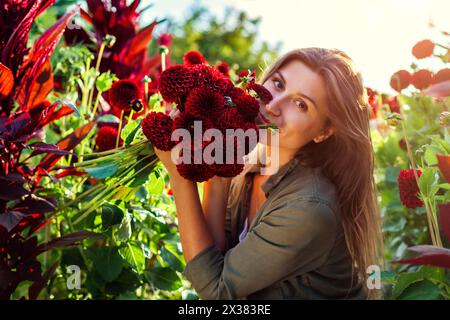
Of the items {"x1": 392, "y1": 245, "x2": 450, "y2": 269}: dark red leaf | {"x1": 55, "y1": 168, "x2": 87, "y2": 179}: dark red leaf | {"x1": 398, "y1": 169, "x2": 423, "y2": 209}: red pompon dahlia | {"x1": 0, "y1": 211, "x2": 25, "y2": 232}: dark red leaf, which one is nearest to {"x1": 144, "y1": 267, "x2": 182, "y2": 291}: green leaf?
{"x1": 55, "y1": 168, "x2": 87, "y2": 179}: dark red leaf

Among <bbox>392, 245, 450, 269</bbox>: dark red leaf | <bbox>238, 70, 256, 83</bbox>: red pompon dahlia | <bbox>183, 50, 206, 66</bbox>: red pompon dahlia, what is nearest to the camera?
<bbox>392, 245, 450, 269</bbox>: dark red leaf

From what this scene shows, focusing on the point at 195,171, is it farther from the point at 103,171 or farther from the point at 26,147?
the point at 26,147

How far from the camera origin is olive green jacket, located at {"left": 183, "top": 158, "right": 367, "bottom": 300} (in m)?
1.19

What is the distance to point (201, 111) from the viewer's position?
3.43 ft

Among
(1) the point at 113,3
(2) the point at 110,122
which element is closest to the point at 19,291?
(2) the point at 110,122

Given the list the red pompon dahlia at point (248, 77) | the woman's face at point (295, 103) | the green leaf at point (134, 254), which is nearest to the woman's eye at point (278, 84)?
the woman's face at point (295, 103)

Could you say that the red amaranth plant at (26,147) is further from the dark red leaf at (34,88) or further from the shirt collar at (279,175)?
the shirt collar at (279,175)

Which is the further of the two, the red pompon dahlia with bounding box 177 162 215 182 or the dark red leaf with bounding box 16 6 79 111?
the dark red leaf with bounding box 16 6 79 111

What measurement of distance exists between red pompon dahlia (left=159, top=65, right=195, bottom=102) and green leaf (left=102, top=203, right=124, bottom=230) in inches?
14.8

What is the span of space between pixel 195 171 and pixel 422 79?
75 cm

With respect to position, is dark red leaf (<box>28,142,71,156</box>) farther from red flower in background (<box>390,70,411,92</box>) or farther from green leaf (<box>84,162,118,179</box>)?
red flower in background (<box>390,70,411,92</box>)

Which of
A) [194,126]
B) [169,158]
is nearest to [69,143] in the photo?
[169,158]

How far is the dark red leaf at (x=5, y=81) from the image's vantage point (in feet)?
3.77
